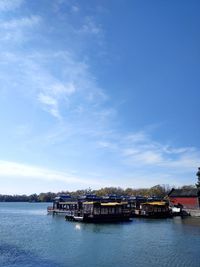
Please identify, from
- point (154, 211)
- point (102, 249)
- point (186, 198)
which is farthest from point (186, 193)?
point (102, 249)

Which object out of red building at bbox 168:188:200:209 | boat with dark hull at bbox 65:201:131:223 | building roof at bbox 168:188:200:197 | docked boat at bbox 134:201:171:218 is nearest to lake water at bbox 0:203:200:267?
boat with dark hull at bbox 65:201:131:223

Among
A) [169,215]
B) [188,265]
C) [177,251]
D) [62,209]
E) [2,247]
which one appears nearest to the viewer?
[188,265]

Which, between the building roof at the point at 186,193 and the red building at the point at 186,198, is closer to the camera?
the red building at the point at 186,198

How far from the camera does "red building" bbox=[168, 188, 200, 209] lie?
94.6 metres

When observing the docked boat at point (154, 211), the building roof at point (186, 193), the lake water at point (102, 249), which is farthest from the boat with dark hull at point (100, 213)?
the building roof at point (186, 193)

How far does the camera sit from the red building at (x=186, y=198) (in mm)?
94625

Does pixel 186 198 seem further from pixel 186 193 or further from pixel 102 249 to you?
pixel 102 249

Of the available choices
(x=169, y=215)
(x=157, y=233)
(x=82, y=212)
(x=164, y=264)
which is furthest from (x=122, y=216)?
(x=164, y=264)

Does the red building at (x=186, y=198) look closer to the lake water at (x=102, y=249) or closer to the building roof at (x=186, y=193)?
the building roof at (x=186, y=193)

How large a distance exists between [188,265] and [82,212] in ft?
163

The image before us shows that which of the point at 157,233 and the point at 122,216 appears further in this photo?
the point at 122,216

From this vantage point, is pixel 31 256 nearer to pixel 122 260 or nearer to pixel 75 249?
pixel 75 249

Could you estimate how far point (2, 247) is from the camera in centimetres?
4412

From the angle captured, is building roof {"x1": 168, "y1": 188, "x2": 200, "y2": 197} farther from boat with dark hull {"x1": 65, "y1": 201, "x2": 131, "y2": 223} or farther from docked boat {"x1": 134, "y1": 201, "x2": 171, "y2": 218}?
→ boat with dark hull {"x1": 65, "y1": 201, "x2": 131, "y2": 223}
